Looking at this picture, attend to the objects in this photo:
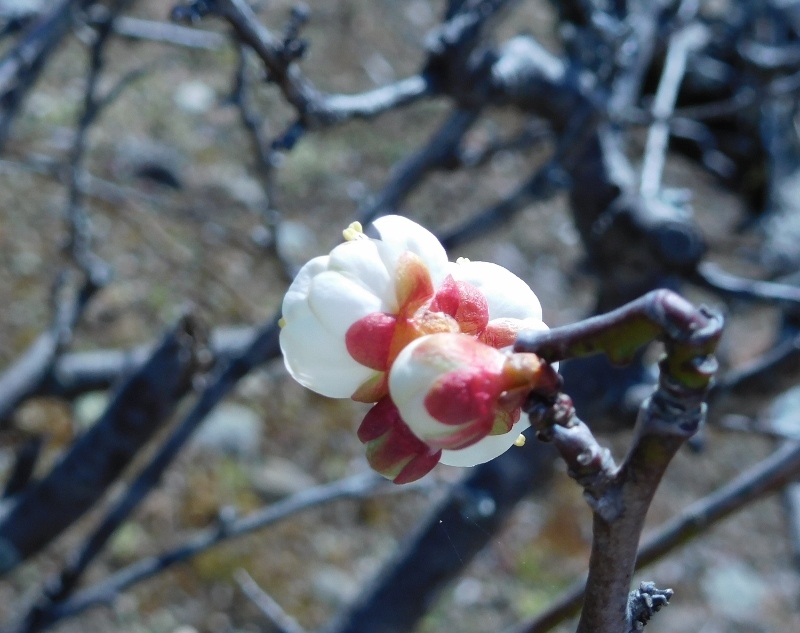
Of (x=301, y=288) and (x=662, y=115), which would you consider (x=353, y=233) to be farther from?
(x=662, y=115)

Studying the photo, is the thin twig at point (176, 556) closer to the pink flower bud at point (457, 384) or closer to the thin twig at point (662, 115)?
the thin twig at point (662, 115)

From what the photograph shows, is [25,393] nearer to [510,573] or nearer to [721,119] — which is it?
[510,573]

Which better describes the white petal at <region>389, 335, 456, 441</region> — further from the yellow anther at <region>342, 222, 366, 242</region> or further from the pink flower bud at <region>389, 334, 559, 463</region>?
the yellow anther at <region>342, 222, 366, 242</region>

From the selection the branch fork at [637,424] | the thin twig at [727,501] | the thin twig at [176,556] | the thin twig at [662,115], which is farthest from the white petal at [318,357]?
the thin twig at [662,115]

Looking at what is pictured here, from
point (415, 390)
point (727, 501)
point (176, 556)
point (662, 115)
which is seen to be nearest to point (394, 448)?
point (415, 390)

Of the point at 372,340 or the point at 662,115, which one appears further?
the point at 662,115

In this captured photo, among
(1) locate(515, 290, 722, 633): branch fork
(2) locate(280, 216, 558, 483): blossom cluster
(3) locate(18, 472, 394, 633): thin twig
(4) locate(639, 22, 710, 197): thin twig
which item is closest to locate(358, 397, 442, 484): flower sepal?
(2) locate(280, 216, 558, 483): blossom cluster
